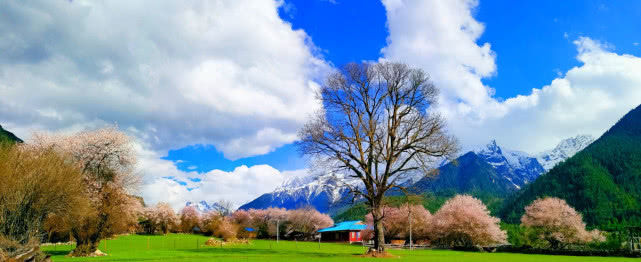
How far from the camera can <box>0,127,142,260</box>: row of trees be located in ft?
86.7

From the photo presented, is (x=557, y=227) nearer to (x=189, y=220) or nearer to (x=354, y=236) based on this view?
(x=354, y=236)

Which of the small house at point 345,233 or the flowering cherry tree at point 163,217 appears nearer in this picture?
the flowering cherry tree at point 163,217

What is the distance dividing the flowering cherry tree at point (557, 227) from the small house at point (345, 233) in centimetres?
5020

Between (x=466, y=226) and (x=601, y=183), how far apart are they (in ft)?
393

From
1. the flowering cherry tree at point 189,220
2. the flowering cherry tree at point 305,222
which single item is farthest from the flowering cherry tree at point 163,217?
the flowering cherry tree at point 305,222

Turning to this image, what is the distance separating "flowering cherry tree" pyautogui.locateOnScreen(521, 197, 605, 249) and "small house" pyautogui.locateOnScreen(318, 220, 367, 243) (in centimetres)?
5020

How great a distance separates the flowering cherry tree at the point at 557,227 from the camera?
61.2 m

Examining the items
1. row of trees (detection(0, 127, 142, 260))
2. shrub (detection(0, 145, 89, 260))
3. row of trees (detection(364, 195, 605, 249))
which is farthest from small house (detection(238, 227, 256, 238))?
shrub (detection(0, 145, 89, 260))

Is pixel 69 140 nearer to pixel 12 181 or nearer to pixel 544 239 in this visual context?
pixel 12 181

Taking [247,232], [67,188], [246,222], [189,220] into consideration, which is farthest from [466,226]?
[189,220]

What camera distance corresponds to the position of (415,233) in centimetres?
7969

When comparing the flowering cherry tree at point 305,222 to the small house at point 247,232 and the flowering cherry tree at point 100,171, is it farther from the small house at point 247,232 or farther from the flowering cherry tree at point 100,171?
the flowering cherry tree at point 100,171

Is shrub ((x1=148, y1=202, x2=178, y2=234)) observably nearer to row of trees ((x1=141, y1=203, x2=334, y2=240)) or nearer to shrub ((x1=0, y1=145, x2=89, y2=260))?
row of trees ((x1=141, y1=203, x2=334, y2=240))

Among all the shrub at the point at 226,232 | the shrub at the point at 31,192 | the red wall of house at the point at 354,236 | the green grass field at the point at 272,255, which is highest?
the shrub at the point at 31,192
